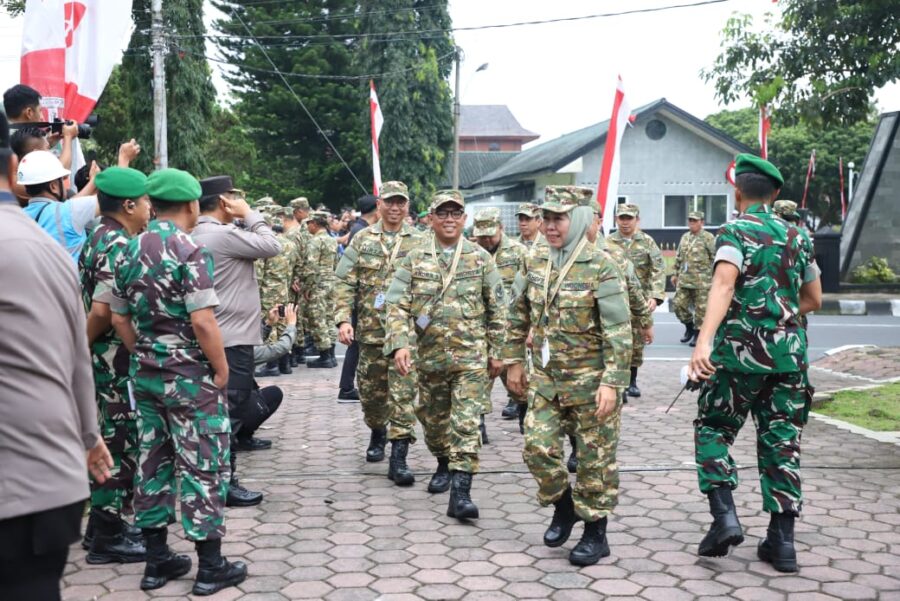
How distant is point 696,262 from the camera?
41.9ft

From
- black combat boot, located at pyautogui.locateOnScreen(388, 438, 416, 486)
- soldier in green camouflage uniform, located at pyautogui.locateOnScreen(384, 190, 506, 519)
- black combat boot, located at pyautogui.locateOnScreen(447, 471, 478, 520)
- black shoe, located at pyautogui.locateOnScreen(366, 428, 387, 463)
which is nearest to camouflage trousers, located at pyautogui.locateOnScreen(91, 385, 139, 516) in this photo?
soldier in green camouflage uniform, located at pyautogui.locateOnScreen(384, 190, 506, 519)

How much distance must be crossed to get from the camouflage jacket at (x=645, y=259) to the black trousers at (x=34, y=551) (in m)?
8.13

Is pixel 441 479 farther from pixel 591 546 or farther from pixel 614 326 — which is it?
pixel 614 326

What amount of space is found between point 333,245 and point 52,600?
965 centimetres

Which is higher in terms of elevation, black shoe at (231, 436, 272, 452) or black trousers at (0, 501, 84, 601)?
black trousers at (0, 501, 84, 601)

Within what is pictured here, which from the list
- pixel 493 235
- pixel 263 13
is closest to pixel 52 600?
pixel 493 235

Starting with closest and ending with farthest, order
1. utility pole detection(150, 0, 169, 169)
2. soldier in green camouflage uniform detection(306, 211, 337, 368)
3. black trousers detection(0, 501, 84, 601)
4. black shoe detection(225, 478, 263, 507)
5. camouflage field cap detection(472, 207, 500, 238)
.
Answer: black trousers detection(0, 501, 84, 601) < black shoe detection(225, 478, 263, 507) < camouflage field cap detection(472, 207, 500, 238) < soldier in green camouflage uniform detection(306, 211, 337, 368) < utility pole detection(150, 0, 169, 169)

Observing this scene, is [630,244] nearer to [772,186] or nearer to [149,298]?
[772,186]

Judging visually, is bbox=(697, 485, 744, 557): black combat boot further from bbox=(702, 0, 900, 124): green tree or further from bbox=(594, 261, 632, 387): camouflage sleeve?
bbox=(702, 0, 900, 124): green tree

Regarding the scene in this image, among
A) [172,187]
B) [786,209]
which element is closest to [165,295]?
[172,187]

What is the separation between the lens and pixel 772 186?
4793 mm

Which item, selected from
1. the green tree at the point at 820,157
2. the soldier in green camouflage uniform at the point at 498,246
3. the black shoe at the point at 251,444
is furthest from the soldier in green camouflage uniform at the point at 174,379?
the green tree at the point at 820,157

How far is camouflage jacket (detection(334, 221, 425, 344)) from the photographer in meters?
6.90

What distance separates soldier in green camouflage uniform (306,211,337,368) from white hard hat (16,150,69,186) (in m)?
7.18
